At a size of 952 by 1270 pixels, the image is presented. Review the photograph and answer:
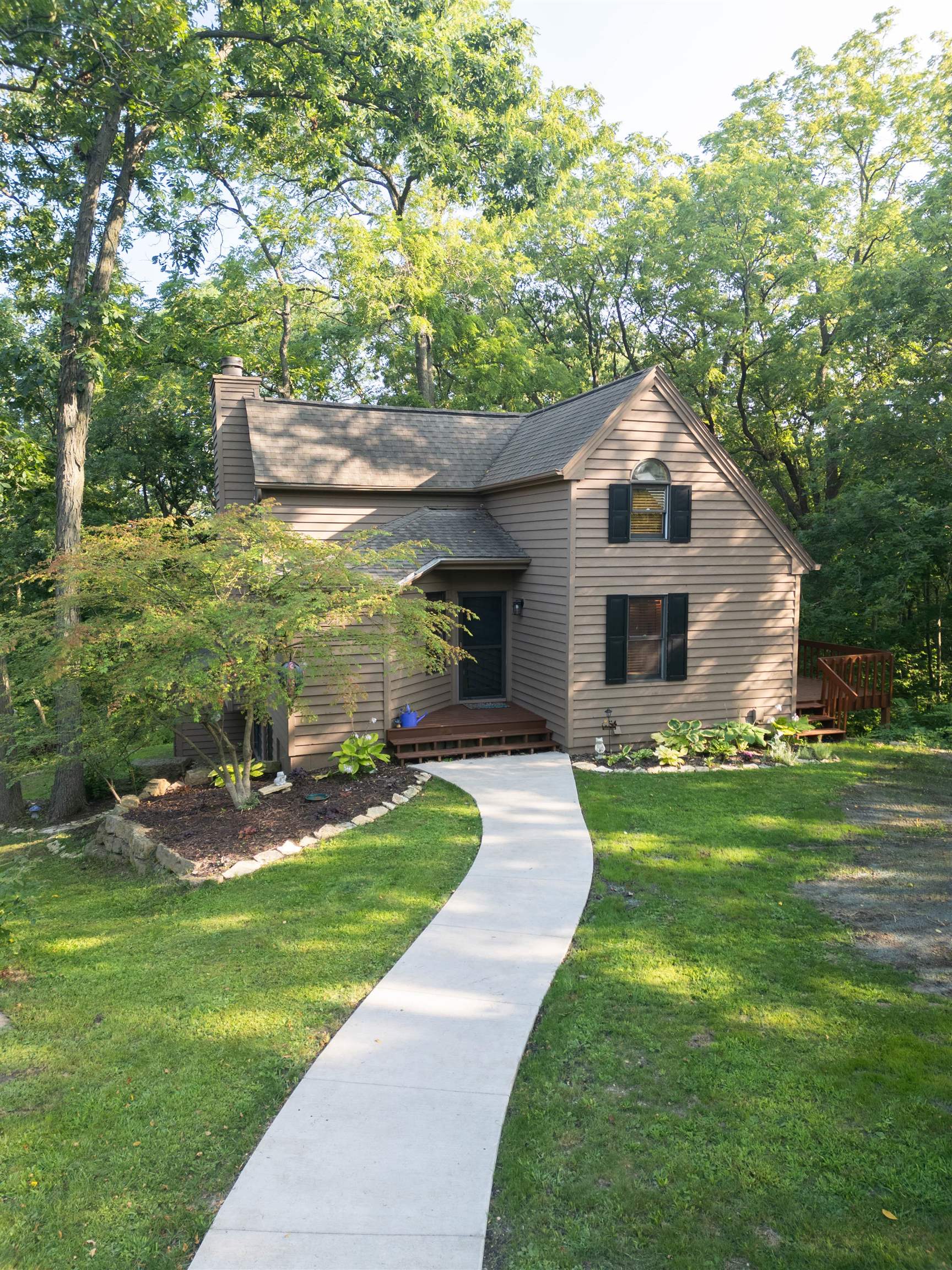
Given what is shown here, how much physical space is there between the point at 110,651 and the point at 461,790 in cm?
471

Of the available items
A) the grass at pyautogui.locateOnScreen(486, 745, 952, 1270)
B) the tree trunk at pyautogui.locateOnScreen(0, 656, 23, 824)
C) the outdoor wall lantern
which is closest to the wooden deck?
the outdoor wall lantern

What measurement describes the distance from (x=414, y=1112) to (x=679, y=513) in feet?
32.7

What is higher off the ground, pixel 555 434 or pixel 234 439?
pixel 234 439

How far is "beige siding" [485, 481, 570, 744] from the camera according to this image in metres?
11.9

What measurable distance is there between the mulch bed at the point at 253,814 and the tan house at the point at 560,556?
1.09m

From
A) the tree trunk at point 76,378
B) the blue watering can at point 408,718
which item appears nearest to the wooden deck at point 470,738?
the blue watering can at point 408,718

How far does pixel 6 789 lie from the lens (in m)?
13.4

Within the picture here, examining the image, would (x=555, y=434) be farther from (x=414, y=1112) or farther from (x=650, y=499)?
(x=414, y=1112)

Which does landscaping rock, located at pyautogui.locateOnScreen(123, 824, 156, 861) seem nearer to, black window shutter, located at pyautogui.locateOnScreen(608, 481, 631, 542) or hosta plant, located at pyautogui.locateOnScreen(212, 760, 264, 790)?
hosta plant, located at pyautogui.locateOnScreen(212, 760, 264, 790)

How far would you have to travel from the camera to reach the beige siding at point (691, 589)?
38.7ft

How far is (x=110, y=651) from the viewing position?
902 cm

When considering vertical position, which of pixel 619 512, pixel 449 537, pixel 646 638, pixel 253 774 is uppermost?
pixel 619 512

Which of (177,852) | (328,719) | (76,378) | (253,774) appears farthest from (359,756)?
(76,378)

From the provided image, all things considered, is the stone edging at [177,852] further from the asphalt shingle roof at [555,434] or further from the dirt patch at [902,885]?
the asphalt shingle roof at [555,434]
